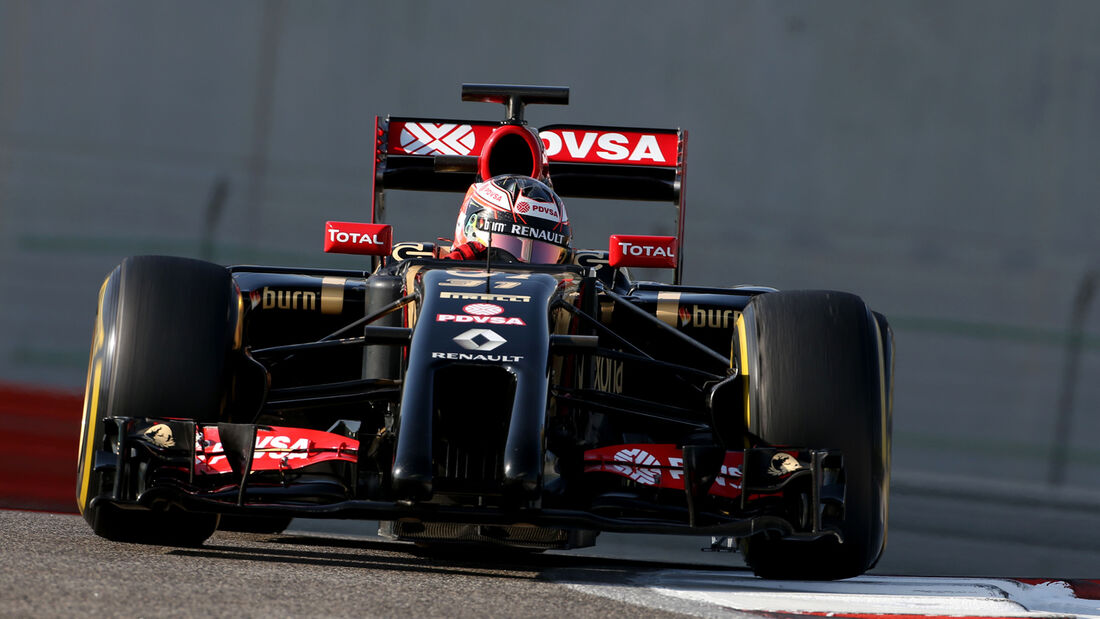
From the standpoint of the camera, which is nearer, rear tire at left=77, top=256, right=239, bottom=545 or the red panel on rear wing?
rear tire at left=77, top=256, right=239, bottom=545

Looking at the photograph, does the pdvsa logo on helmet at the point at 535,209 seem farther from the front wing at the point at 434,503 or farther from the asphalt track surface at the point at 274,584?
the front wing at the point at 434,503

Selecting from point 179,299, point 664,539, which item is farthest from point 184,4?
point 179,299

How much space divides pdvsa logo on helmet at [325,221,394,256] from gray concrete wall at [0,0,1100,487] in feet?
10.00

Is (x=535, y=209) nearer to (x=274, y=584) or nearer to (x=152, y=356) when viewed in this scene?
(x=152, y=356)

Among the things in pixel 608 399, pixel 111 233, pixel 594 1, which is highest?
pixel 594 1

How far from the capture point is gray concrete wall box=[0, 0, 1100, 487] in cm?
837

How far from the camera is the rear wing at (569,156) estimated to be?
6.21 meters

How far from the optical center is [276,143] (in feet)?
27.8

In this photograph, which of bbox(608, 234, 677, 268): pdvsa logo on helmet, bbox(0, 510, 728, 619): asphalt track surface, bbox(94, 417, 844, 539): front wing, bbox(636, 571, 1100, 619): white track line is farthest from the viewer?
bbox(608, 234, 677, 268): pdvsa logo on helmet

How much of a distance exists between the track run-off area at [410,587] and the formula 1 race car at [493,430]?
15 cm

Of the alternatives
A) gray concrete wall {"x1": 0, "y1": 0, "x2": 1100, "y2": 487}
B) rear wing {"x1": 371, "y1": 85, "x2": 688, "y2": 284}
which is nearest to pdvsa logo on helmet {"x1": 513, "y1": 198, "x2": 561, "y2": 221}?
rear wing {"x1": 371, "y1": 85, "x2": 688, "y2": 284}

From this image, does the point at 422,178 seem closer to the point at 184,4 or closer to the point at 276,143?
the point at 276,143

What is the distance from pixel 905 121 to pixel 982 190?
66 centimetres

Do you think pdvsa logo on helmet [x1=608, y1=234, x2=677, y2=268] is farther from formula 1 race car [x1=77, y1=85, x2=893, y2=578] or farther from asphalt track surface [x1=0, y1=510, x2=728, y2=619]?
asphalt track surface [x1=0, y1=510, x2=728, y2=619]
